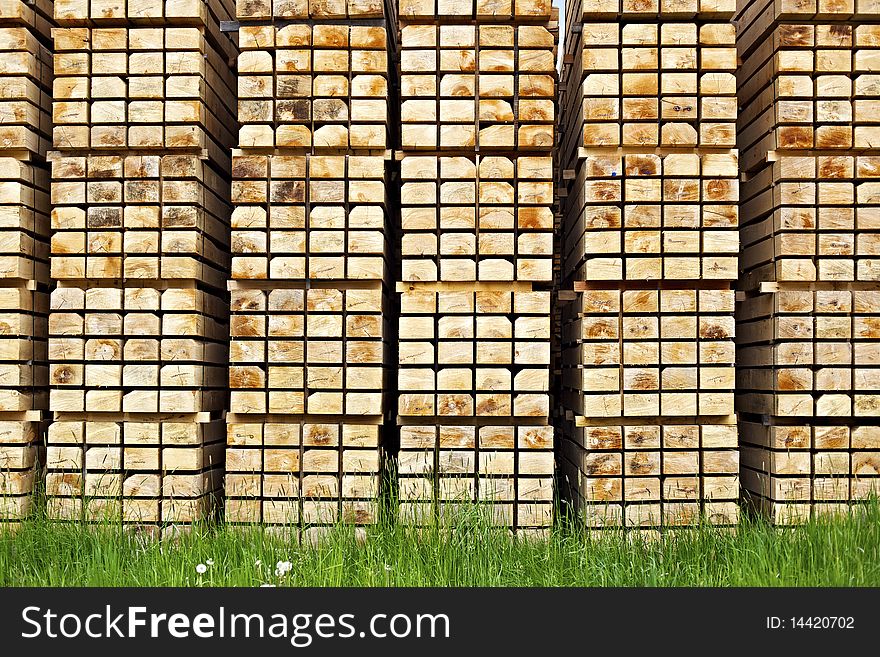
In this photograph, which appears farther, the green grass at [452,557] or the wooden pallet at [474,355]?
the wooden pallet at [474,355]

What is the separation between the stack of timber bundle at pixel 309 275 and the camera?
5.38 m

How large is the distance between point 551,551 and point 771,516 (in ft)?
5.30

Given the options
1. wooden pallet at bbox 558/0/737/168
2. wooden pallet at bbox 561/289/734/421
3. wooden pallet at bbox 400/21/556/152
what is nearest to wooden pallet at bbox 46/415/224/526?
wooden pallet at bbox 400/21/556/152

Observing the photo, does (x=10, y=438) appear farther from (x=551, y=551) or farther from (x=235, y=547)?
(x=551, y=551)

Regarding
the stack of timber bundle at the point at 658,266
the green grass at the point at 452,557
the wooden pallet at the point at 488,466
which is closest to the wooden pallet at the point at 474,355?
the wooden pallet at the point at 488,466

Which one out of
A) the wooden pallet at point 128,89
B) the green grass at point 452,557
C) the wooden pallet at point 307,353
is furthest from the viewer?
the wooden pallet at point 128,89

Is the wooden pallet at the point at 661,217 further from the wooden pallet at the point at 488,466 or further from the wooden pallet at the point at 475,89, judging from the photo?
the wooden pallet at the point at 488,466

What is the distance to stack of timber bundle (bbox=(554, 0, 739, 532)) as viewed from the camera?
5332 mm

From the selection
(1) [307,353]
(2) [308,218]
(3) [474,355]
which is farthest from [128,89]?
(3) [474,355]

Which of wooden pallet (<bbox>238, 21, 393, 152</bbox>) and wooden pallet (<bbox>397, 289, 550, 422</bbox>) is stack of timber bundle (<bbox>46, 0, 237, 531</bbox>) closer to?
wooden pallet (<bbox>238, 21, 393, 152</bbox>)

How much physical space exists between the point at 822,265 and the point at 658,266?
3.67 feet

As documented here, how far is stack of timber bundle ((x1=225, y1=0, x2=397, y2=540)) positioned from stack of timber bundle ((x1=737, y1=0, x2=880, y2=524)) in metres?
2.72

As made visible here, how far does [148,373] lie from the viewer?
5.44m

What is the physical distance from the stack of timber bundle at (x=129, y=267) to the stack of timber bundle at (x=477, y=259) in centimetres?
147
